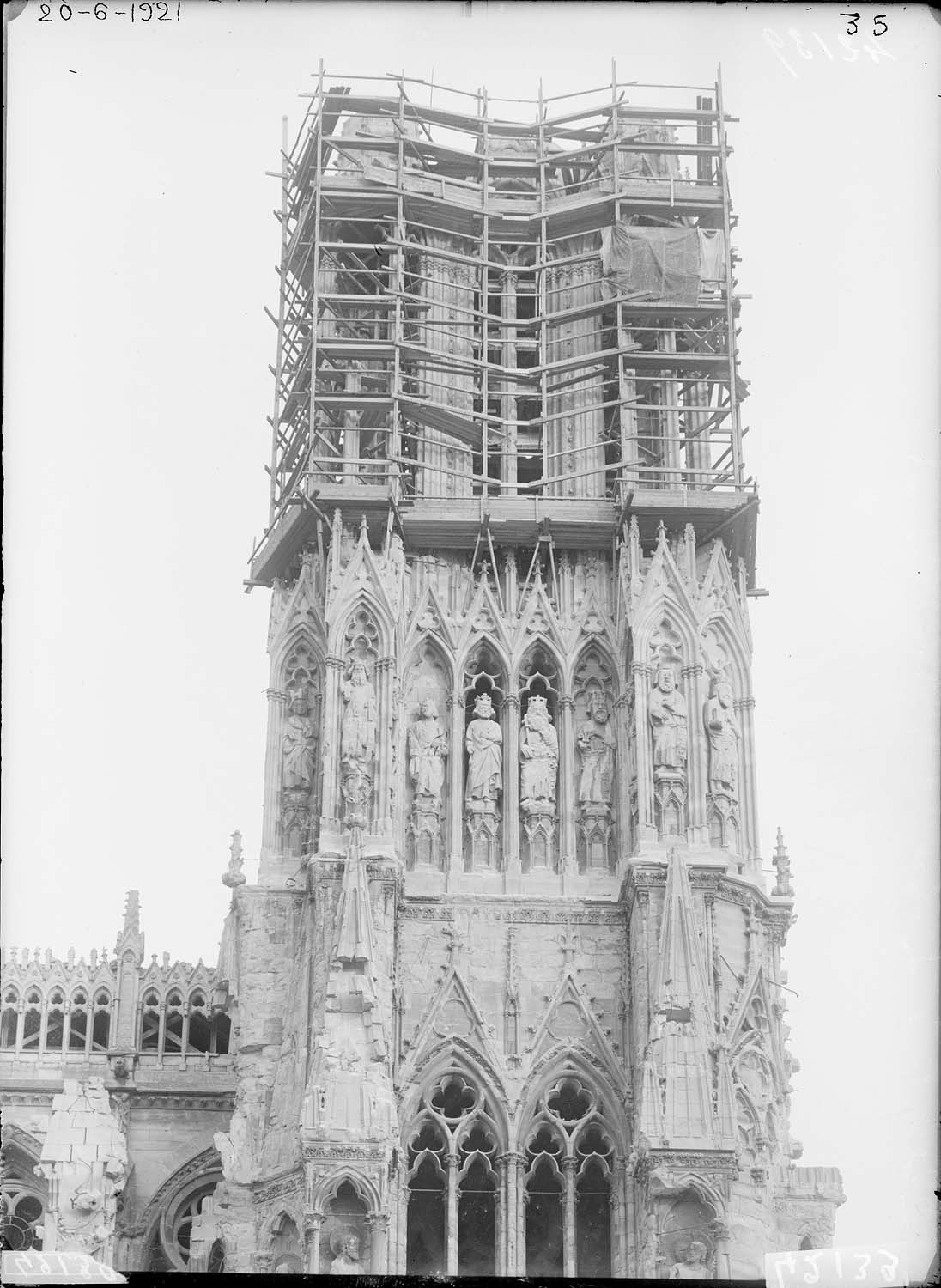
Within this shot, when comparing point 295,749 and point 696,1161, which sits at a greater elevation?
point 295,749

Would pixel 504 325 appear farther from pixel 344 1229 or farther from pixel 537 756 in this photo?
pixel 344 1229

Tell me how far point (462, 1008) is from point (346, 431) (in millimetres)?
8423

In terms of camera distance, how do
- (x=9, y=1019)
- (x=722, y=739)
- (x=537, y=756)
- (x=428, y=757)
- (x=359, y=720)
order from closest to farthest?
(x=359, y=720) < (x=722, y=739) < (x=428, y=757) < (x=537, y=756) < (x=9, y=1019)

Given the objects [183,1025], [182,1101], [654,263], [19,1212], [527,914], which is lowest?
[19,1212]

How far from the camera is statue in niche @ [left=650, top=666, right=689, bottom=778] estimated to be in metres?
45.2

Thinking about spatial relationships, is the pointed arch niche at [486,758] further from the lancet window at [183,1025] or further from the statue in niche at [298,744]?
the lancet window at [183,1025]

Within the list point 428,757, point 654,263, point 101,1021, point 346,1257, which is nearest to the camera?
point 346,1257

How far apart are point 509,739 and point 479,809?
3.41 feet

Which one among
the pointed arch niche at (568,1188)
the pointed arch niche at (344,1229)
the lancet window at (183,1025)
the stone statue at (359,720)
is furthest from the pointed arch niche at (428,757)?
the pointed arch niche at (344,1229)

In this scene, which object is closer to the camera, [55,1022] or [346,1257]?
[346,1257]

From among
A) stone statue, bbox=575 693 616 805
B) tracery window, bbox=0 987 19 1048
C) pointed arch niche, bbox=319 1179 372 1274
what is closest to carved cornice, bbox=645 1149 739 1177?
pointed arch niche, bbox=319 1179 372 1274

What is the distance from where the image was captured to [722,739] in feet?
150

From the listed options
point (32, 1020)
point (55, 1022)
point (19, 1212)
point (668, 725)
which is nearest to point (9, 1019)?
point (32, 1020)

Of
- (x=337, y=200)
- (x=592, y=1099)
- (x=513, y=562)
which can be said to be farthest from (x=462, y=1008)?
(x=337, y=200)
